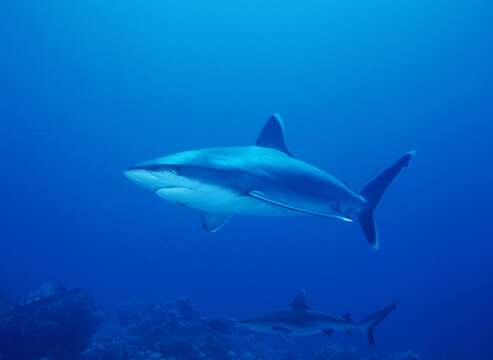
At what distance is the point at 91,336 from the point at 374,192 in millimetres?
9040

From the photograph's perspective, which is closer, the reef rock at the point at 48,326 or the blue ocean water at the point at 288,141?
the reef rock at the point at 48,326

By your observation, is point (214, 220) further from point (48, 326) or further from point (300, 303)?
point (48, 326)

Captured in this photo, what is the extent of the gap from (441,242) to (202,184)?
66669mm

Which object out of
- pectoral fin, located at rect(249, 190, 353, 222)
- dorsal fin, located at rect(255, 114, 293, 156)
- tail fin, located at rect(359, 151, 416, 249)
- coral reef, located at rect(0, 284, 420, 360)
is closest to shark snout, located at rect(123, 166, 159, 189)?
pectoral fin, located at rect(249, 190, 353, 222)

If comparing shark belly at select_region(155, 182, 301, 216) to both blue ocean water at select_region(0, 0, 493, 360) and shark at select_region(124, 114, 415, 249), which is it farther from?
blue ocean water at select_region(0, 0, 493, 360)

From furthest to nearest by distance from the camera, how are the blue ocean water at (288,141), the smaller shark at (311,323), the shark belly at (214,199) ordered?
the blue ocean water at (288,141), the smaller shark at (311,323), the shark belly at (214,199)

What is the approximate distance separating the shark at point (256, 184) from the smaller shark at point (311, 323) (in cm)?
294

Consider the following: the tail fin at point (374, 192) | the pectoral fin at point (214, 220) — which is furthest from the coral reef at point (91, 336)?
the tail fin at point (374, 192)

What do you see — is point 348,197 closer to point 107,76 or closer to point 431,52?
point 431,52

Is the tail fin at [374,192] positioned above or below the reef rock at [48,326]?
above

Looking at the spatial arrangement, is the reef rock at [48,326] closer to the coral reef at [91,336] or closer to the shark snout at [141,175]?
the coral reef at [91,336]

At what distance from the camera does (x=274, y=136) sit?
5.58 meters

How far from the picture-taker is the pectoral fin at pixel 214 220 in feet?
15.4

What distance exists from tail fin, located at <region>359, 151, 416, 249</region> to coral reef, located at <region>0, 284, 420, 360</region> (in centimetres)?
566
